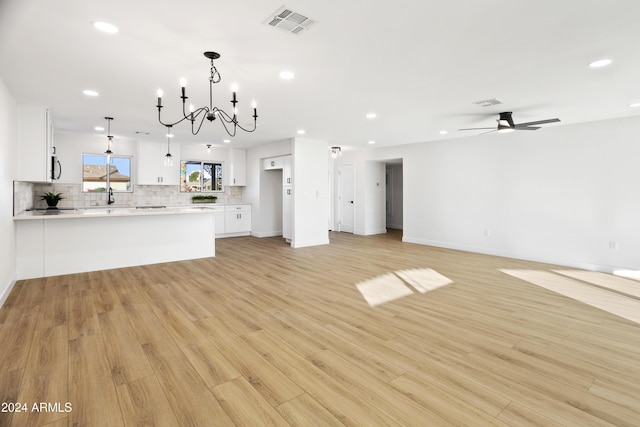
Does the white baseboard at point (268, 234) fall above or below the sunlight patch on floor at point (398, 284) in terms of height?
above

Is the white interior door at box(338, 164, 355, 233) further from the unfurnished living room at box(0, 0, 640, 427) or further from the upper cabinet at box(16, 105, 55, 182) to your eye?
the upper cabinet at box(16, 105, 55, 182)

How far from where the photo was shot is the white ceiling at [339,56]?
7.39 feet

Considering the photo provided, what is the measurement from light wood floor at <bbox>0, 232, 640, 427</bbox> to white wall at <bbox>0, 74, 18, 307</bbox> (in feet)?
0.89

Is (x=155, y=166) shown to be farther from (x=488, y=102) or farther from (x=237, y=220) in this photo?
(x=488, y=102)

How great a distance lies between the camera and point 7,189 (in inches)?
165

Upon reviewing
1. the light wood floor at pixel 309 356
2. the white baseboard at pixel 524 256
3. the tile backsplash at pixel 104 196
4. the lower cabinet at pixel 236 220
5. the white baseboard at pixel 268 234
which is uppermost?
the tile backsplash at pixel 104 196

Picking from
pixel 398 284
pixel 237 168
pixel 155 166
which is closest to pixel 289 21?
pixel 398 284

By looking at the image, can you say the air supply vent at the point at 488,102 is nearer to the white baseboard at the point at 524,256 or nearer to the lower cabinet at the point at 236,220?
the white baseboard at the point at 524,256

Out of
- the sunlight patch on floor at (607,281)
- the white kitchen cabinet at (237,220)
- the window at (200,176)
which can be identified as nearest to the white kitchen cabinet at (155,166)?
the window at (200,176)

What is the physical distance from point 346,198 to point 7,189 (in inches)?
316

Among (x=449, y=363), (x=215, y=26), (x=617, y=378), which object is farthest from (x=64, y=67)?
(x=617, y=378)

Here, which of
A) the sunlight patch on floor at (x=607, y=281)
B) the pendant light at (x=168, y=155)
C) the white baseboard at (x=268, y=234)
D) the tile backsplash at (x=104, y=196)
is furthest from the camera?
the white baseboard at (x=268, y=234)

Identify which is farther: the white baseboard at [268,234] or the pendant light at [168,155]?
the white baseboard at [268,234]

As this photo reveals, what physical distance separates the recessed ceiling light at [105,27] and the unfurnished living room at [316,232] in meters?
0.01
